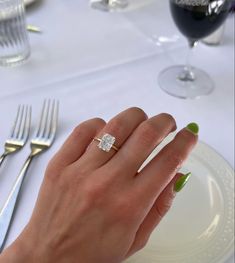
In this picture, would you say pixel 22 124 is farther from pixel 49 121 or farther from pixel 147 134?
pixel 147 134

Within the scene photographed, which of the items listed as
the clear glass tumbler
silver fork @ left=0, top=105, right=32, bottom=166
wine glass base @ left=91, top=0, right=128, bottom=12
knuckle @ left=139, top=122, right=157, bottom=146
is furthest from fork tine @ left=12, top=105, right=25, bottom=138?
Result: wine glass base @ left=91, top=0, right=128, bottom=12

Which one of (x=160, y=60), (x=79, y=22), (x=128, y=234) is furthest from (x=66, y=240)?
(x=79, y=22)

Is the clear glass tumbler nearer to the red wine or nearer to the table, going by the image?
the table

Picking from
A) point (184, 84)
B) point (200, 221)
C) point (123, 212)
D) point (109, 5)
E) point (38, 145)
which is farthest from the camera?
point (109, 5)

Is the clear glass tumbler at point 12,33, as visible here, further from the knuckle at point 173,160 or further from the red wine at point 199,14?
the knuckle at point 173,160

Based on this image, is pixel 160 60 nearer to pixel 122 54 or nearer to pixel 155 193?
pixel 122 54

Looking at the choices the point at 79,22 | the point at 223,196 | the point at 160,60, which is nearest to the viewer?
the point at 223,196

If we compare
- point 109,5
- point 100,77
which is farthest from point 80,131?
point 109,5

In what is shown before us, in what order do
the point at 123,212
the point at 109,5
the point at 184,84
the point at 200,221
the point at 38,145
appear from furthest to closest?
the point at 109,5 → the point at 184,84 → the point at 38,145 → the point at 200,221 → the point at 123,212
